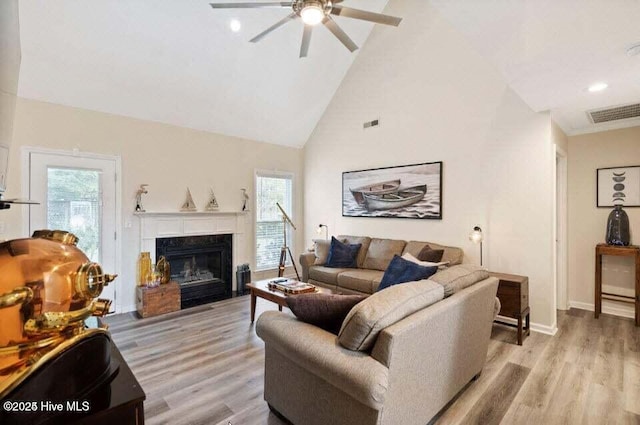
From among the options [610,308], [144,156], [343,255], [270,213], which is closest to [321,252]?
[343,255]

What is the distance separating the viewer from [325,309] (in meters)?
1.83

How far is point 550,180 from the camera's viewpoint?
11.3 feet

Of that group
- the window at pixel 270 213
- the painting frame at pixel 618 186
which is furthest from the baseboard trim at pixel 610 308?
the window at pixel 270 213

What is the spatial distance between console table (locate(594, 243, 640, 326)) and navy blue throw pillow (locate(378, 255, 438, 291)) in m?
2.46

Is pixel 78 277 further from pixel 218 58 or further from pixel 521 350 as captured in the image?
pixel 218 58

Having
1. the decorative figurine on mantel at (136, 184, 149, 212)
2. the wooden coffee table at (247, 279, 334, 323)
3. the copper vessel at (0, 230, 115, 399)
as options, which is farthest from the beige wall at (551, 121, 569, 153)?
the decorative figurine on mantel at (136, 184, 149, 212)

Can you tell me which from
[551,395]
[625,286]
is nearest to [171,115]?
[551,395]

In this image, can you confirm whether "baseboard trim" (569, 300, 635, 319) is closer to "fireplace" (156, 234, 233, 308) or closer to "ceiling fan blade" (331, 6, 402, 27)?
"ceiling fan blade" (331, 6, 402, 27)

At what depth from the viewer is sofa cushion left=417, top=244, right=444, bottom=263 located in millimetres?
3869

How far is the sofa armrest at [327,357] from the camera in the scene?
1.38m

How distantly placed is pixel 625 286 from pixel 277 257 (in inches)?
201

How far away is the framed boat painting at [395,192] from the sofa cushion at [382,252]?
452 millimetres

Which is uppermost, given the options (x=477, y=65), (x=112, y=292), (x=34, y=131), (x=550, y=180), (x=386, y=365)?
(x=477, y=65)

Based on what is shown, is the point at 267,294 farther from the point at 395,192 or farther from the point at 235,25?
the point at 235,25
